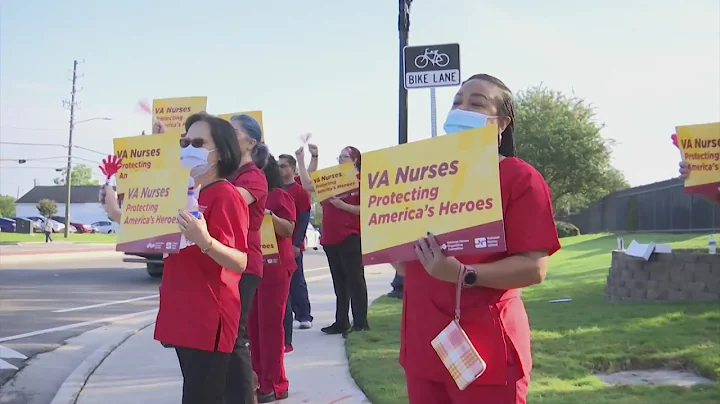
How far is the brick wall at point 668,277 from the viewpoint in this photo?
871 centimetres

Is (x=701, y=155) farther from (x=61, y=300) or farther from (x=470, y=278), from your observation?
(x=61, y=300)

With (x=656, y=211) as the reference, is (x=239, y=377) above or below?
below

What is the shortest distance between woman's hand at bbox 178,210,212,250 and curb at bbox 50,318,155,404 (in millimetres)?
3268

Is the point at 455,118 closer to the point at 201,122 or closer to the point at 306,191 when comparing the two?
the point at 201,122

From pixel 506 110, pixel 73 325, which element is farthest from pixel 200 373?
pixel 73 325

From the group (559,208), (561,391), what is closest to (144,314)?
(561,391)

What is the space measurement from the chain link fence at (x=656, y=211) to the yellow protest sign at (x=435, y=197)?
18.5m

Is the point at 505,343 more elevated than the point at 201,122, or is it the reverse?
the point at 201,122

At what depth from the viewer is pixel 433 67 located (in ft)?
28.3

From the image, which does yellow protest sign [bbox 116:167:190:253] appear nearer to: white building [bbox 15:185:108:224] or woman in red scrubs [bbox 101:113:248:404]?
woman in red scrubs [bbox 101:113:248:404]

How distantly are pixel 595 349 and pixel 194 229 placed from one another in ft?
15.4

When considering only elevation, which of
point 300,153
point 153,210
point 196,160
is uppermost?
point 300,153

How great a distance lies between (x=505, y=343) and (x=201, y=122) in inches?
74.5

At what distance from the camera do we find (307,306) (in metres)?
8.95
